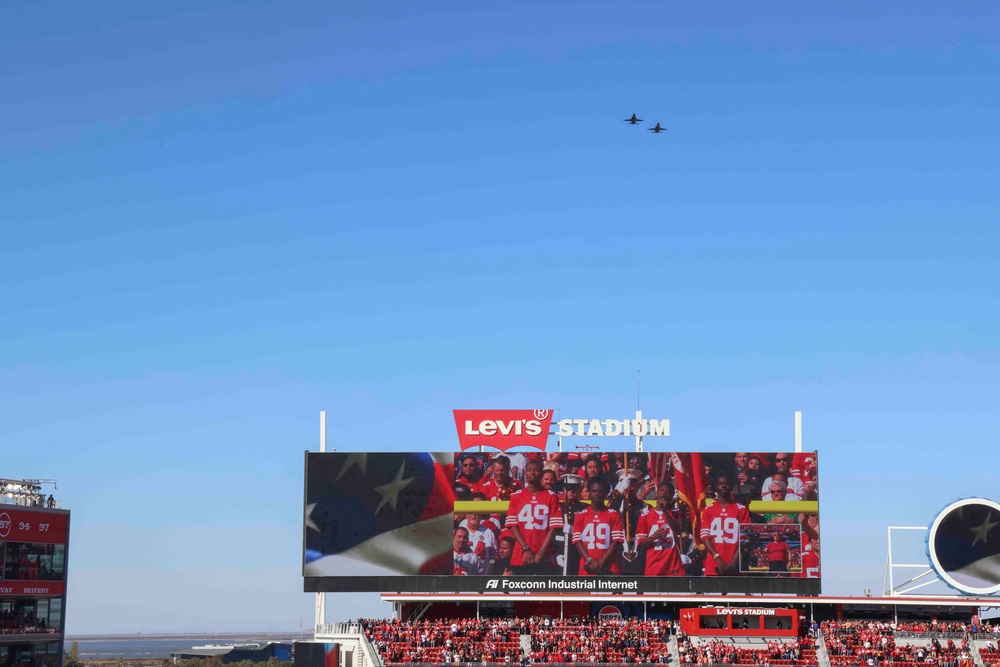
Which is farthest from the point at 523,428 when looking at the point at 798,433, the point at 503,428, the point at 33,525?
the point at 33,525

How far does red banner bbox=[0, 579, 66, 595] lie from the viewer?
86.4 m

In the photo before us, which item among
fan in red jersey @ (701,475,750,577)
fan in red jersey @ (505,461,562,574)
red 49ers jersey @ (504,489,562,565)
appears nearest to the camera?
fan in red jersey @ (701,475,750,577)

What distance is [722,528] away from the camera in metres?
80.9

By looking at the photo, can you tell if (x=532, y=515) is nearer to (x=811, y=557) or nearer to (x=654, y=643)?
(x=654, y=643)

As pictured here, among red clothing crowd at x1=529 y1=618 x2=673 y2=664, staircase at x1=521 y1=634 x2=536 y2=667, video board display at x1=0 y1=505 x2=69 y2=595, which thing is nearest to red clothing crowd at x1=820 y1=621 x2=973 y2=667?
red clothing crowd at x1=529 y1=618 x2=673 y2=664

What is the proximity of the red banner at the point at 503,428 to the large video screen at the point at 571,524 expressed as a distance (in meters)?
0.92

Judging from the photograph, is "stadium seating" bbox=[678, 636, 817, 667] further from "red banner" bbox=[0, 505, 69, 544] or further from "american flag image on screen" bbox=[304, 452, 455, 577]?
"red banner" bbox=[0, 505, 69, 544]

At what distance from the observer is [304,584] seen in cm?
8175

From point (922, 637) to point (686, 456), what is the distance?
1788 cm

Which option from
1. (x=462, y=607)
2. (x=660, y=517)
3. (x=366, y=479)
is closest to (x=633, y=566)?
(x=660, y=517)

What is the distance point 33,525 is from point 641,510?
133ft

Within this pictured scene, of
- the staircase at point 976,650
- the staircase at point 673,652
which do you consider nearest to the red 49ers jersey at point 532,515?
the staircase at point 673,652

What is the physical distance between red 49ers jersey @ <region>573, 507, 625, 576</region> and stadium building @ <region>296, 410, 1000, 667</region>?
9cm

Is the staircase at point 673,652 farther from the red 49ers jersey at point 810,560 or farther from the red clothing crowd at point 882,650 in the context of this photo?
the red clothing crowd at point 882,650
